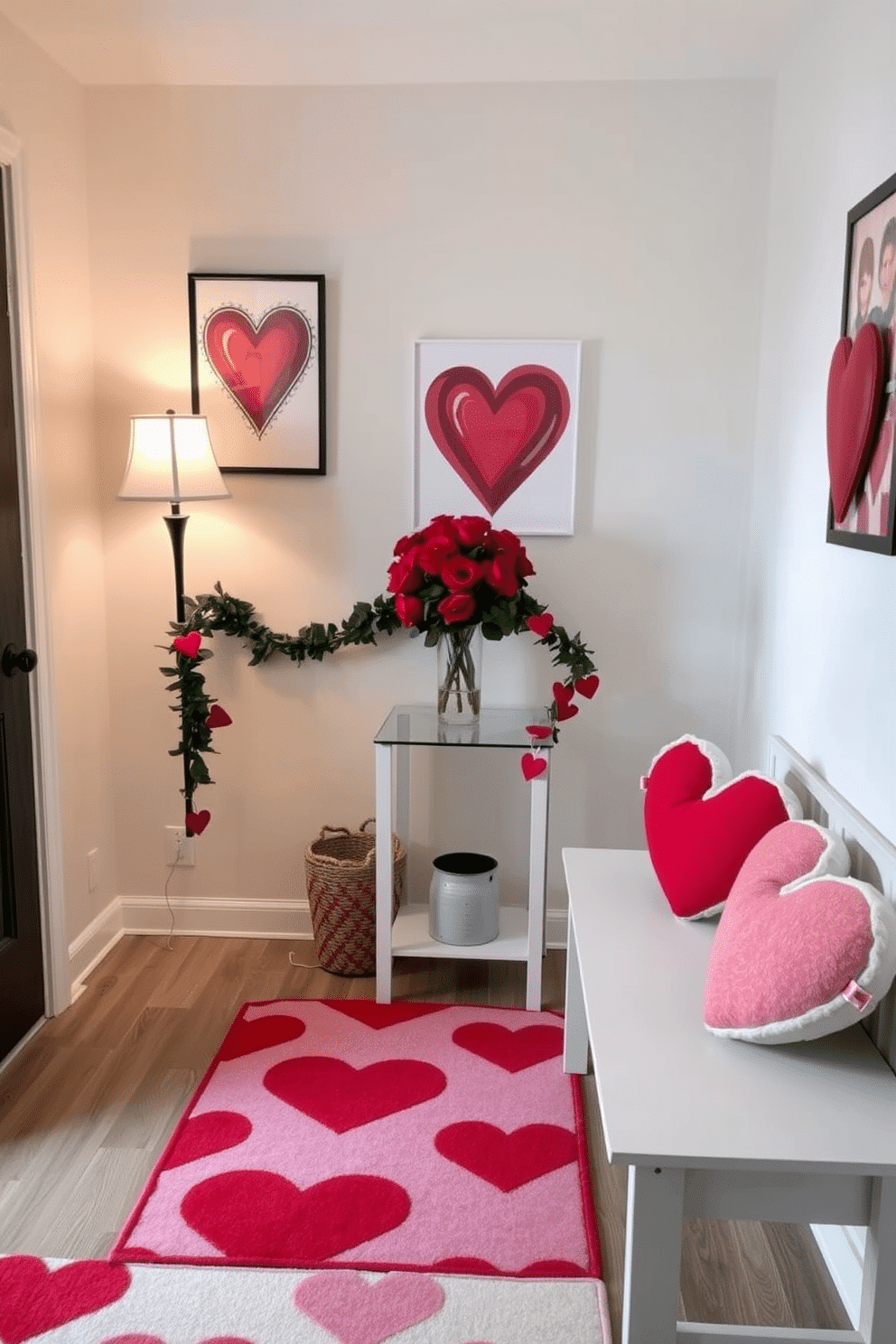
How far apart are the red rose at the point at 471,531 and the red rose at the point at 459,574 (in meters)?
0.06

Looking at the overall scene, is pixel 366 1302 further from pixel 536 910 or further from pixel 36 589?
pixel 36 589

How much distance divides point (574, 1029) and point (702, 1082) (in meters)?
1.04

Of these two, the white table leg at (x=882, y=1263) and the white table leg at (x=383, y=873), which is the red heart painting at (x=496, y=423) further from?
the white table leg at (x=882, y=1263)

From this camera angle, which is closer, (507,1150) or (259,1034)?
(507,1150)

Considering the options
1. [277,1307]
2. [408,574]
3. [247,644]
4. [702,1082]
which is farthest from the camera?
[247,644]

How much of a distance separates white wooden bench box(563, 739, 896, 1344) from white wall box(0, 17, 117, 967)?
1.79 metres

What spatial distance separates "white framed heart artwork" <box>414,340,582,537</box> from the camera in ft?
9.83

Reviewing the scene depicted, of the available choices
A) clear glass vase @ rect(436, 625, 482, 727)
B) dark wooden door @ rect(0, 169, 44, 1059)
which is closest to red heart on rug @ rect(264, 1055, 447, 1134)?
dark wooden door @ rect(0, 169, 44, 1059)

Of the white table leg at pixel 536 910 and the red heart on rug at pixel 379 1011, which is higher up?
the white table leg at pixel 536 910

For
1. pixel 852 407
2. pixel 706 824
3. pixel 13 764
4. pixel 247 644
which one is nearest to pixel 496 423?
pixel 247 644

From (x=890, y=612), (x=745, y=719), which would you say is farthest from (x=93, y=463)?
(x=890, y=612)

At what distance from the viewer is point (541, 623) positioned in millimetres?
2793

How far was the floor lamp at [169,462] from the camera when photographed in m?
2.81

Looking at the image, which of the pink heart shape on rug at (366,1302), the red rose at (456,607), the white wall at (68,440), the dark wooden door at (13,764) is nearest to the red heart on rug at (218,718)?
the white wall at (68,440)
